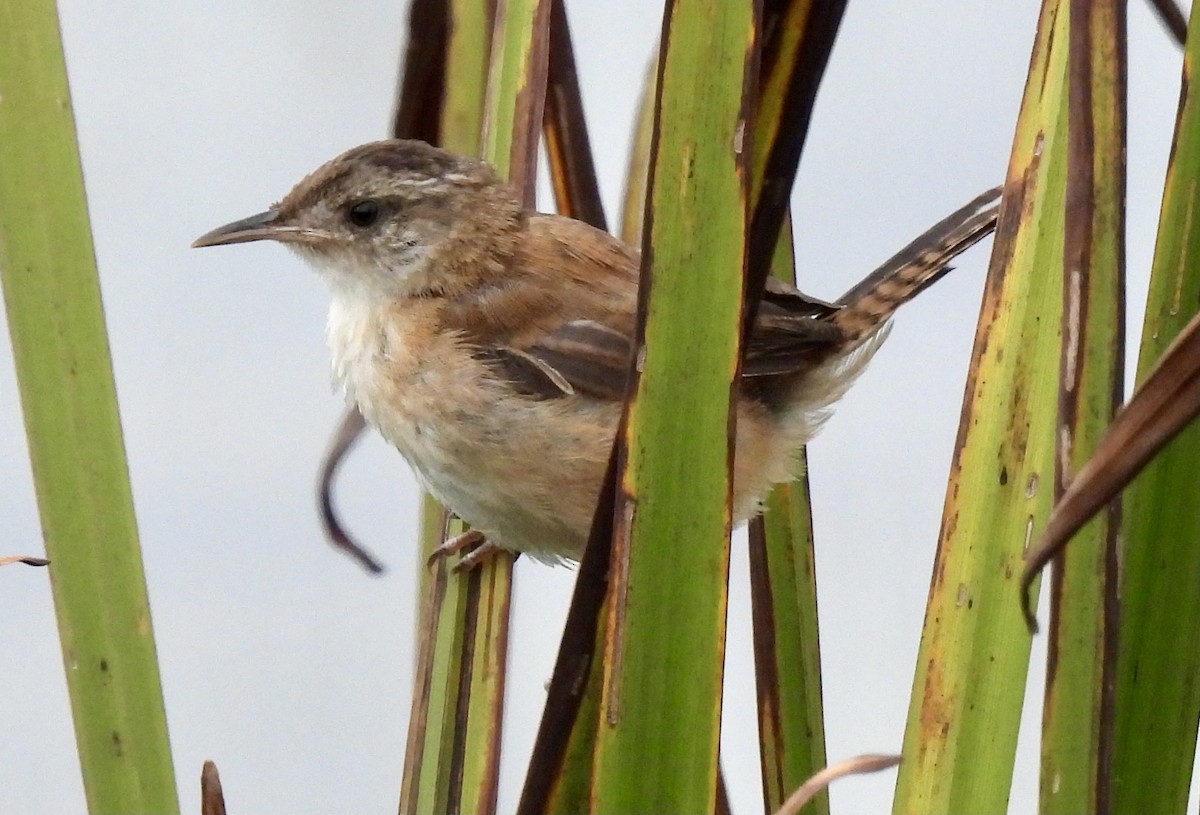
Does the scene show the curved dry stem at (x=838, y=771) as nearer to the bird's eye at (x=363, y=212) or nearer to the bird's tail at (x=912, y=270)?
the bird's tail at (x=912, y=270)

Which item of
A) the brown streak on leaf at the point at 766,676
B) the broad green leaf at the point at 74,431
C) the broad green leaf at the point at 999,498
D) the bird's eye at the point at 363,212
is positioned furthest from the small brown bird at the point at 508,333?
the broad green leaf at the point at 74,431

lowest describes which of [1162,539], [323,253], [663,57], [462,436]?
[1162,539]

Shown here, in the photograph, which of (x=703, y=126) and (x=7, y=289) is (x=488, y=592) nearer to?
(x=7, y=289)

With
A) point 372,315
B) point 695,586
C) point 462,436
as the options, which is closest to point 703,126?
point 695,586

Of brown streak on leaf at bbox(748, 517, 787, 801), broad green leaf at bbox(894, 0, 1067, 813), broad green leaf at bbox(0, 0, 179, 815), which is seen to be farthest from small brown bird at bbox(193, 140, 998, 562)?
broad green leaf at bbox(0, 0, 179, 815)

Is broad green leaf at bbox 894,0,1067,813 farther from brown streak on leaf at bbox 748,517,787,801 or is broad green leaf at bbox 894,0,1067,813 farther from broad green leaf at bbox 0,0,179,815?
broad green leaf at bbox 0,0,179,815

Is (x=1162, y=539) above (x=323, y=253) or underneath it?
underneath

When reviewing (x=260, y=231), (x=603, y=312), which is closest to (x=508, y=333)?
(x=603, y=312)
